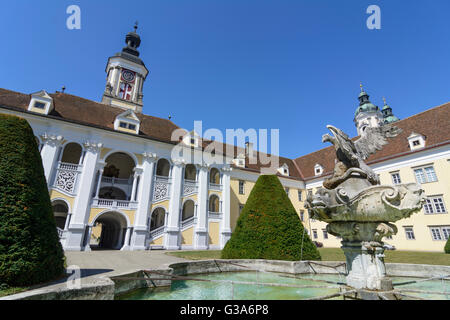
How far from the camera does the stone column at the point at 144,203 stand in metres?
20.5

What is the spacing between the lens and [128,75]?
38938mm

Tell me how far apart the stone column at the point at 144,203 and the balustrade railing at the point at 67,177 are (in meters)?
5.47

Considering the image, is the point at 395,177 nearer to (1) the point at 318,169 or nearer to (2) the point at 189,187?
(1) the point at 318,169

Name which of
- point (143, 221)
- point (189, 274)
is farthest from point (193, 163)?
point (189, 274)

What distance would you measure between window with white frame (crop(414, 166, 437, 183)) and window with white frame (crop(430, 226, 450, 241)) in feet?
15.1

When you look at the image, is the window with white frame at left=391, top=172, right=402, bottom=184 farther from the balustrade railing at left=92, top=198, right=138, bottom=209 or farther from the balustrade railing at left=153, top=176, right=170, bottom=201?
the balustrade railing at left=92, top=198, right=138, bottom=209

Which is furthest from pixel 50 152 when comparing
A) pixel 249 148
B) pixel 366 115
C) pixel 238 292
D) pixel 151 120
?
pixel 366 115

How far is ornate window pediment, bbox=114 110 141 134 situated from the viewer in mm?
22734

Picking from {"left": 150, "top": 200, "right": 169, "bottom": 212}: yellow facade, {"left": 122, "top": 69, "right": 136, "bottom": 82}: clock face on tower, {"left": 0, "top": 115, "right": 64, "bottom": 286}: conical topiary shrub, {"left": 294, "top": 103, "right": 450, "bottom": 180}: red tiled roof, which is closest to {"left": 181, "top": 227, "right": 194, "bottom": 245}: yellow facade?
{"left": 150, "top": 200, "right": 169, "bottom": 212}: yellow facade

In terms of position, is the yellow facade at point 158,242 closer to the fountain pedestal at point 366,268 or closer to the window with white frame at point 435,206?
the fountain pedestal at point 366,268

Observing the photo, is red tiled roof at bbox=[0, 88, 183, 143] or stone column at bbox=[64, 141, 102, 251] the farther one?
red tiled roof at bbox=[0, 88, 183, 143]

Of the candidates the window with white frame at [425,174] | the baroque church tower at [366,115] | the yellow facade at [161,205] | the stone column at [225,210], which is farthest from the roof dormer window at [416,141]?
the baroque church tower at [366,115]
